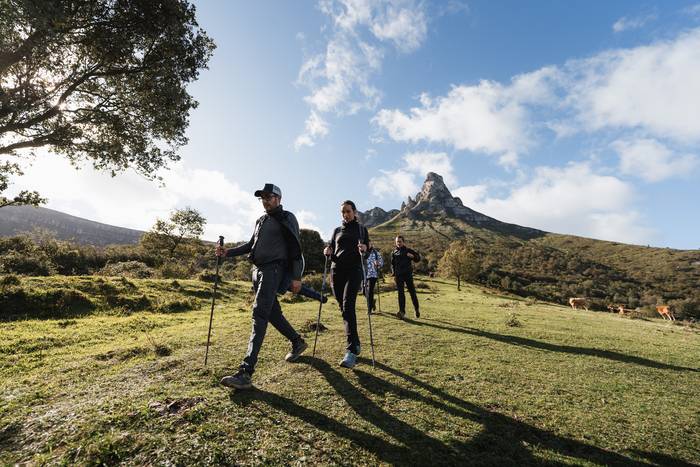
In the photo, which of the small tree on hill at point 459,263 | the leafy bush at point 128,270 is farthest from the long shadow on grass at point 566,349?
the small tree on hill at point 459,263

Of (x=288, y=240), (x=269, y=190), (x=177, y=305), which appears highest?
(x=269, y=190)

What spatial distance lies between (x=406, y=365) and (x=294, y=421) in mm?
2828

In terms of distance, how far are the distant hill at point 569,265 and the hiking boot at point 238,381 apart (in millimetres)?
67497

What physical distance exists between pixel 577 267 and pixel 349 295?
133161mm

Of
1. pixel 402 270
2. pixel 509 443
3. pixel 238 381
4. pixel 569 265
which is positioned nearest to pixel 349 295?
pixel 238 381

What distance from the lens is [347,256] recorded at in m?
6.99

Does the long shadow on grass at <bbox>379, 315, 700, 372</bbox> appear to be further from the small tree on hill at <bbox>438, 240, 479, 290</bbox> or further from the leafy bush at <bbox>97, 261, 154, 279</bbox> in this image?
the small tree on hill at <bbox>438, 240, 479, 290</bbox>

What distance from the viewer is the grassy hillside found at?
76062 millimetres

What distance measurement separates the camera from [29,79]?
11539mm

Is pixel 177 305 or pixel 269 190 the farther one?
pixel 177 305

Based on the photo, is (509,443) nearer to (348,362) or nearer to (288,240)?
(348,362)

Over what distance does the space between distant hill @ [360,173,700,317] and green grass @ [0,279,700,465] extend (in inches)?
2500

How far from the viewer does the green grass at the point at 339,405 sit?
334 cm

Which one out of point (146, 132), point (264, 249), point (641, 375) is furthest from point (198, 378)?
point (146, 132)
